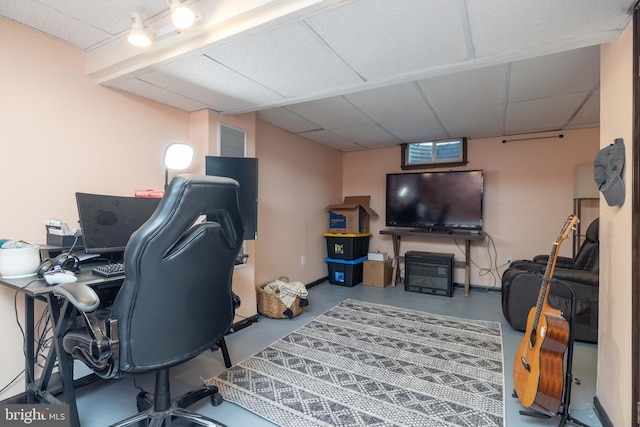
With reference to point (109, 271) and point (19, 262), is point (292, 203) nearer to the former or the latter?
point (109, 271)

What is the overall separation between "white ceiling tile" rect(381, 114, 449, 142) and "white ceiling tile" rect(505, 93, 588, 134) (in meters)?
0.78

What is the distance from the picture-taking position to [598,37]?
62.7 inches

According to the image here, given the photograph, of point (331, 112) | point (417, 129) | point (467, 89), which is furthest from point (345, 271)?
point (467, 89)

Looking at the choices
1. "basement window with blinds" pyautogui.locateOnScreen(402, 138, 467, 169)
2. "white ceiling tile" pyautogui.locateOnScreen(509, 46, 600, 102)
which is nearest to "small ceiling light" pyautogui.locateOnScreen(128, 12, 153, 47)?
"white ceiling tile" pyautogui.locateOnScreen(509, 46, 600, 102)

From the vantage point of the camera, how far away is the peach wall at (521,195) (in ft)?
13.0

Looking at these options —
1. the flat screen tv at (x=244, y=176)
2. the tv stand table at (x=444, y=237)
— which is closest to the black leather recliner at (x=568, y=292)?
the tv stand table at (x=444, y=237)

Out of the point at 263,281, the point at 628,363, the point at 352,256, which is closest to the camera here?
the point at 628,363

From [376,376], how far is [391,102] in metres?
2.43

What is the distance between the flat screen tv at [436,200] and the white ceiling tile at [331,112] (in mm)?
1491

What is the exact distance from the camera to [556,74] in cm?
231

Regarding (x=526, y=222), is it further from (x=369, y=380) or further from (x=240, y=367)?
(x=240, y=367)

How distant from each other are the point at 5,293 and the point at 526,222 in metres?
5.35

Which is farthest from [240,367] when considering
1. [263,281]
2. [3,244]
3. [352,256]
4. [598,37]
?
[598,37]

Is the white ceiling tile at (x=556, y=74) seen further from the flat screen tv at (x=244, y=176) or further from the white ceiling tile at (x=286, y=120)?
the flat screen tv at (x=244, y=176)
